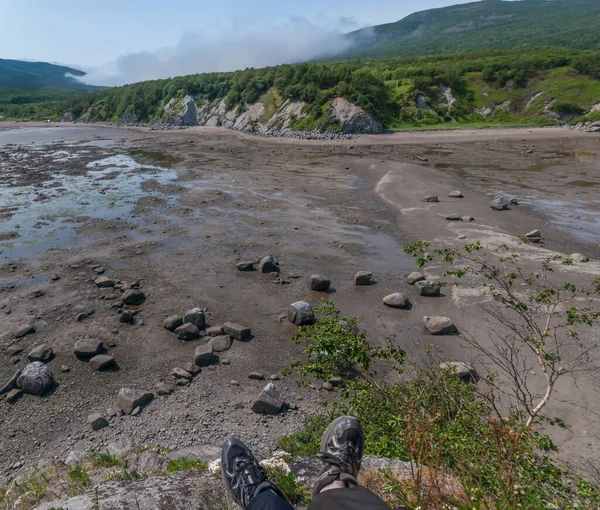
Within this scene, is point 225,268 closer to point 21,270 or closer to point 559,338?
point 21,270

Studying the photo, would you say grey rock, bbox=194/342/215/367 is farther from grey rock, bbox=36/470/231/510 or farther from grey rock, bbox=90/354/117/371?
grey rock, bbox=36/470/231/510

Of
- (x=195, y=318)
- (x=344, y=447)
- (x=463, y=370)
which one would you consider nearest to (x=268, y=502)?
(x=344, y=447)

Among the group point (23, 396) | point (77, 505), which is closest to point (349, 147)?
point (23, 396)

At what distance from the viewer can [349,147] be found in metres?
47.9

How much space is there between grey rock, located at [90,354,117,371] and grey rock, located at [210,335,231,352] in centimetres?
247

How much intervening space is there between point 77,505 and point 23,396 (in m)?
5.72

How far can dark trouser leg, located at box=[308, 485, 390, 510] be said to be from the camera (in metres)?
3.21

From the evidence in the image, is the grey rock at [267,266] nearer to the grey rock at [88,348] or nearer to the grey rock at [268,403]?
the grey rock at [88,348]

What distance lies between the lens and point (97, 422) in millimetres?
8055

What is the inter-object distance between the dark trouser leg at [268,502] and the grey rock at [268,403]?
435 cm

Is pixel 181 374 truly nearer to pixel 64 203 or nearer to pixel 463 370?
pixel 463 370

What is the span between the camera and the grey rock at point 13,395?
881cm

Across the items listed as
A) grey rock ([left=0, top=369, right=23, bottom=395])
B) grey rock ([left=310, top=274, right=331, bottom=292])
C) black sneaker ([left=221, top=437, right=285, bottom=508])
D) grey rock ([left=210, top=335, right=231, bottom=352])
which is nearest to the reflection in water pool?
grey rock ([left=0, top=369, right=23, bottom=395])

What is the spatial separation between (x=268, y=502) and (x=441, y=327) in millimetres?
8444
